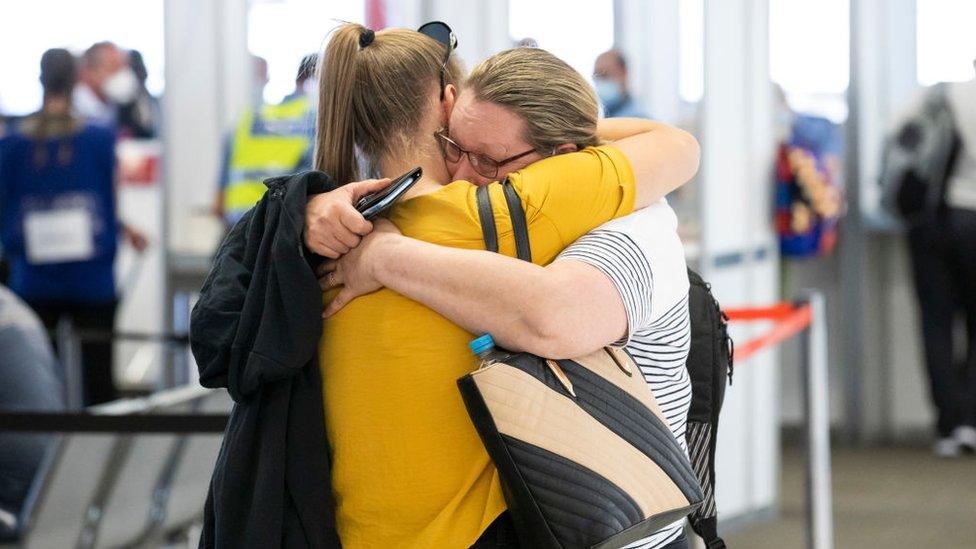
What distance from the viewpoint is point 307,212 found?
5.39 ft

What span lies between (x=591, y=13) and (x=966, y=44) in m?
2.70

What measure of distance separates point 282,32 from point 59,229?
132 cm

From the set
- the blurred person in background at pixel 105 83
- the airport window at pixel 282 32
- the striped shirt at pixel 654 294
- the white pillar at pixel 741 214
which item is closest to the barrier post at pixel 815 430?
the white pillar at pixel 741 214

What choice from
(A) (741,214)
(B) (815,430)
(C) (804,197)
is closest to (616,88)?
(A) (741,214)

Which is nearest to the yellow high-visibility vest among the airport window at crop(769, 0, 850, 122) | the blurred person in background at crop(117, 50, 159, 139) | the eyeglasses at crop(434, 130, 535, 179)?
the airport window at crop(769, 0, 850, 122)

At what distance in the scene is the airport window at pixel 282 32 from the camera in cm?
621

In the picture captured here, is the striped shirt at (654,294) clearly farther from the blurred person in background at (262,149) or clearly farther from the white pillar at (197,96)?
the white pillar at (197,96)

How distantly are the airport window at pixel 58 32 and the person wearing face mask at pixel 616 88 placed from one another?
3.48 meters

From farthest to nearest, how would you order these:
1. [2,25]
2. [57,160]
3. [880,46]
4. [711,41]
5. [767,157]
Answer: [2,25]
[880,46]
[57,160]
[767,157]
[711,41]

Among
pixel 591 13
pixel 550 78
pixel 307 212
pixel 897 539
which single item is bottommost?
pixel 897 539

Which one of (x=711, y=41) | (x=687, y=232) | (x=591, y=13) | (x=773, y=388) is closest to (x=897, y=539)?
(x=773, y=388)

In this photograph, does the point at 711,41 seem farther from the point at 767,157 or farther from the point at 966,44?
the point at 966,44

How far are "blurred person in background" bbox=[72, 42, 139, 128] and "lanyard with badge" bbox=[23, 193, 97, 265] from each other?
11.8ft

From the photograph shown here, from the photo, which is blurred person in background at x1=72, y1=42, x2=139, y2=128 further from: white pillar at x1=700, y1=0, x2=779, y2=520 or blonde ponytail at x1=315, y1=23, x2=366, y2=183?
blonde ponytail at x1=315, y1=23, x2=366, y2=183
